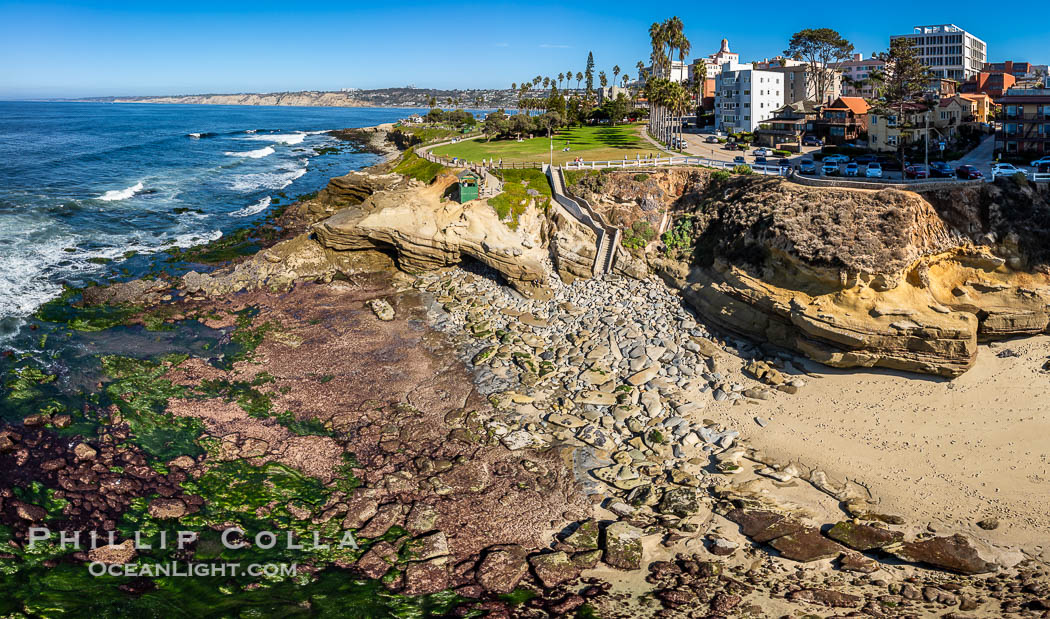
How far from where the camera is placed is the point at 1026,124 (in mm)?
45375

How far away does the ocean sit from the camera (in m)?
43.4

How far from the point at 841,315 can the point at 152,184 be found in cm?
7301

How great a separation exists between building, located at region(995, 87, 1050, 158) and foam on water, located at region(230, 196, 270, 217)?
195 feet

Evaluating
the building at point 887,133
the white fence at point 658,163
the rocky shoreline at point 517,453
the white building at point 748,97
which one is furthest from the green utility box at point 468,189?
the white building at point 748,97

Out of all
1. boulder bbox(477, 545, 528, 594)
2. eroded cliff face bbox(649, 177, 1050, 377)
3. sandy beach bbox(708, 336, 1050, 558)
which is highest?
eroded cliff face bbox(649, 177, 1050, 377)

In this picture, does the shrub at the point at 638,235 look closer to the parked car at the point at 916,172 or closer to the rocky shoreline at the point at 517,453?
the rocky shoreline at the point at 517,453

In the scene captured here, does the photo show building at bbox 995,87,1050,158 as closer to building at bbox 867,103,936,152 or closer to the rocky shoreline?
building at bbox 867,103,936,152

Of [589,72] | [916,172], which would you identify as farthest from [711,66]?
[916,172]

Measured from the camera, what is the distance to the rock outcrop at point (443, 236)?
128 feet

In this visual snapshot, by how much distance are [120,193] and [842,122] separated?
71115mm

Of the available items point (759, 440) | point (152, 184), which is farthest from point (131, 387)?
point (152, 184)

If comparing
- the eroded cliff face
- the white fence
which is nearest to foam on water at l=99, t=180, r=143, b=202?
the white fence

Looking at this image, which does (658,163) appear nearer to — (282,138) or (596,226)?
(596,226)

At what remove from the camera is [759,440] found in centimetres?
2608
